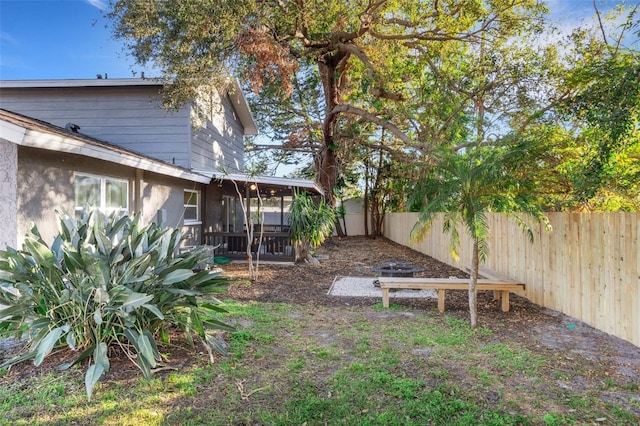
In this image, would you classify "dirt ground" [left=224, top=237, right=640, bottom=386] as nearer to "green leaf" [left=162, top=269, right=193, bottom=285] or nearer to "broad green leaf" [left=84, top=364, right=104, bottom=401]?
"green leaf" [left=162, top=269, right=193, bottom=285]

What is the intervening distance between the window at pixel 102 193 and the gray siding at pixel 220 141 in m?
2.88

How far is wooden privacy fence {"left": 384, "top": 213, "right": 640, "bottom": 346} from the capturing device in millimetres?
4257

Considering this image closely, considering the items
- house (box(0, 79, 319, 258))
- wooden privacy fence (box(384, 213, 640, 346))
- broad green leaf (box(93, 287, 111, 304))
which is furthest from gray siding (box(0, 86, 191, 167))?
wooden privacy fence (box(384, 213, 640, 346))

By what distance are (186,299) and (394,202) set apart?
21227 mm

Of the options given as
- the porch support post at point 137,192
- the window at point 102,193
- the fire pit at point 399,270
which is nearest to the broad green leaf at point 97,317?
the window at point 102,193

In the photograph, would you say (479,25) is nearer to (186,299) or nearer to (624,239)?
(624,239)

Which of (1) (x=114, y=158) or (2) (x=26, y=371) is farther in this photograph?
(1) (x=114, y=158)

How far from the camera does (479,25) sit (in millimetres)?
11430

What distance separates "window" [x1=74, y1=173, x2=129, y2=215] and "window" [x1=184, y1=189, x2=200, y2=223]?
282cm

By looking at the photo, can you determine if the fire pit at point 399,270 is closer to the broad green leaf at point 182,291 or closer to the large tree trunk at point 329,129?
the broad green leaf at point 182,291

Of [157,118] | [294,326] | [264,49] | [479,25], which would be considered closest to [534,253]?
[294,326]

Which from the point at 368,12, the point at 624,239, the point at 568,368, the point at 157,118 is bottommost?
the point at 568,368

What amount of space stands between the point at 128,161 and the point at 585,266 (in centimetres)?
773

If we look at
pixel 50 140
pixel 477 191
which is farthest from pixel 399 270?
pixel 50 140
